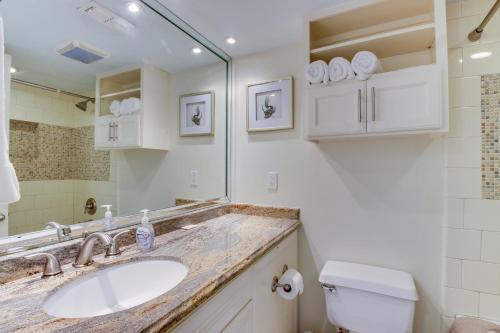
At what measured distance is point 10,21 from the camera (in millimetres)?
922

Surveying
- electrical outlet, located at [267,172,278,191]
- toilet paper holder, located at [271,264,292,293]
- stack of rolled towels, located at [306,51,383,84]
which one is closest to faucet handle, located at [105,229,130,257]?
toilet paper holder, located at [271,264,292,293]

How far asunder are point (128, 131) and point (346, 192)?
1325mm

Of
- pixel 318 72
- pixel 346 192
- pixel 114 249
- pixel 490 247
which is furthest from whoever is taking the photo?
pixel 346 192

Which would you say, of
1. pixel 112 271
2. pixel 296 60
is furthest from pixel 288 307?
pixel 296 60

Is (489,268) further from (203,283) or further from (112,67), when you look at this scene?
(112,67)

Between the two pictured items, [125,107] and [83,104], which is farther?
[125,107]

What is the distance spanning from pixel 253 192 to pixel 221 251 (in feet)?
2.70

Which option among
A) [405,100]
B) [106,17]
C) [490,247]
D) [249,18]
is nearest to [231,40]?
[249,18]

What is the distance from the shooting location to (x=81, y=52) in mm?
1110

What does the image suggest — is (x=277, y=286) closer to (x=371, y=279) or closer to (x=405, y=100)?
(x=371, y=279)

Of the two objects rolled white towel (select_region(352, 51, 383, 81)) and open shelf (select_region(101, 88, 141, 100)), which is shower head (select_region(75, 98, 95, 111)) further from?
rolled white towel (select_region(352, 51, 383, 81))

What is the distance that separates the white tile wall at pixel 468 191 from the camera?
126 centimetres

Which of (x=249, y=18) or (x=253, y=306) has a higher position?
(x=249, y=18)

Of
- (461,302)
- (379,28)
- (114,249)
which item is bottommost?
(461,302)
